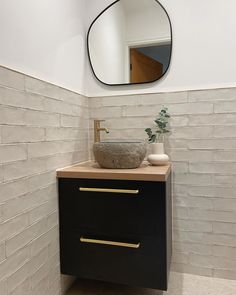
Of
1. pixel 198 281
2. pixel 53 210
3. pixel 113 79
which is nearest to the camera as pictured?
pixel 53 210

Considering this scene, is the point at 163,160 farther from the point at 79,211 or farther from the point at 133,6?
the point at 133,6

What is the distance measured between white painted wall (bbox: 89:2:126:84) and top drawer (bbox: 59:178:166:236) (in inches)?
31.7

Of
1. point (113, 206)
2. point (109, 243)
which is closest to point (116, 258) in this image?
point (109, 243)

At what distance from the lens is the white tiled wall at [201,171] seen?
1.55 meters

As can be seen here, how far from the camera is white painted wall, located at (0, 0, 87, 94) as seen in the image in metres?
1.03

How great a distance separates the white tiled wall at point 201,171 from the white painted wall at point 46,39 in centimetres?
45

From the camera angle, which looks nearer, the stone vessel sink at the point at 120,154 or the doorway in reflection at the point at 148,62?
the stone vessel sink at the point at 120,154

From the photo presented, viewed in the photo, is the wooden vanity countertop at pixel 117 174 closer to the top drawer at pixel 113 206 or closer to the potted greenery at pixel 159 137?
the top drawer at pixel 113 206

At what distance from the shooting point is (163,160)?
1.49 m

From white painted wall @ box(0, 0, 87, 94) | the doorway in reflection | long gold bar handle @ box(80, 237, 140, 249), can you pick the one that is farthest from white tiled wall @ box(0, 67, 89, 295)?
the doorway in reflection

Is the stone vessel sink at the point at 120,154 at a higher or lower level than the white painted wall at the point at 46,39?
lower

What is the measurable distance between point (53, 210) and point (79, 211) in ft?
0.46

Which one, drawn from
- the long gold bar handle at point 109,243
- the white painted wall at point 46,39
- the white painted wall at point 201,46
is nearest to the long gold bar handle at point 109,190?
the long gold bar handle at point 109,243

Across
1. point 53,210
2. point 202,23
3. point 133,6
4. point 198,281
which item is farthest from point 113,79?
point 198,281
